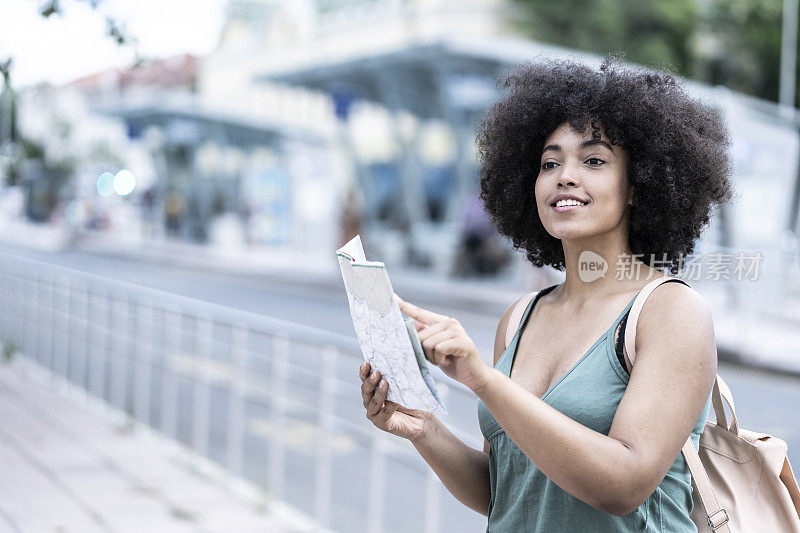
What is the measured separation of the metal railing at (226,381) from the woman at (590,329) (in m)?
1.50

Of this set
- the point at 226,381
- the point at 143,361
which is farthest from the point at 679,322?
the point at 226,381

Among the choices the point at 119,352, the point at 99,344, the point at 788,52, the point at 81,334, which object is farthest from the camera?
the point at 788,52

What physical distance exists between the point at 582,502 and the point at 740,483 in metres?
0.29

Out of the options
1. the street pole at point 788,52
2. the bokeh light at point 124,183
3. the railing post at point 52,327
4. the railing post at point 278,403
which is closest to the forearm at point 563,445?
the railing post at point 278,403

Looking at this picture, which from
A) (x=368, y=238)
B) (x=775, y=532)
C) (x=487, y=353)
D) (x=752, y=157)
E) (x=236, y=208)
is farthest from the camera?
(x=236, y=208)

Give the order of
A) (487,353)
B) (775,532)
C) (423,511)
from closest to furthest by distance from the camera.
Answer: (775,532), (423,511), (487,353)

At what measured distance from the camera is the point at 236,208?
106ft

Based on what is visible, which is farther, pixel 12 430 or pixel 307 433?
pixel 307 433

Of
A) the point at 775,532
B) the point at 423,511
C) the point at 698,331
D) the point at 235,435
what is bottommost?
the point at 423,511

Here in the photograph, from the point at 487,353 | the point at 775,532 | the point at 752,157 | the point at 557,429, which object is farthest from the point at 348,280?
the point at 752,157

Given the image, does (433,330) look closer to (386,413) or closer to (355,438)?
(386,413)

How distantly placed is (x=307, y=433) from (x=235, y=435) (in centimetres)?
131

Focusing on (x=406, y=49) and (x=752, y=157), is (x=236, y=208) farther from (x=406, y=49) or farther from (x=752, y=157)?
(x=752, y=157)

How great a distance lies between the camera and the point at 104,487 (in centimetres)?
489
